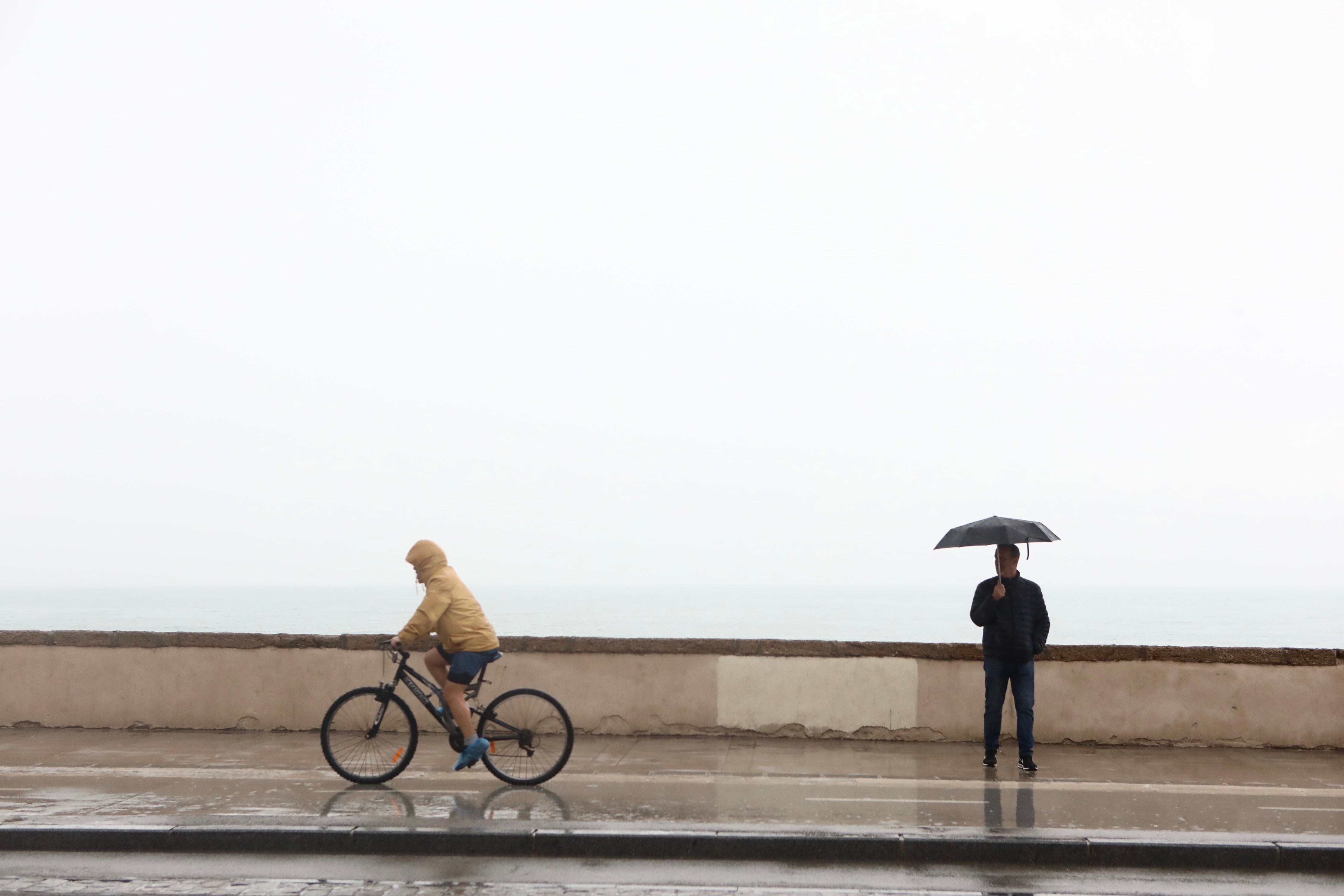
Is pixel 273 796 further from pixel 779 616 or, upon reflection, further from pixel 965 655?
pixel 779 616

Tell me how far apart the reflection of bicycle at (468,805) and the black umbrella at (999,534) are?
142 inches

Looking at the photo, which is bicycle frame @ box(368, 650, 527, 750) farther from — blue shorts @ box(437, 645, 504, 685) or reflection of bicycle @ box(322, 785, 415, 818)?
reflection of bicycle @ box(322, 785, 415, 818)

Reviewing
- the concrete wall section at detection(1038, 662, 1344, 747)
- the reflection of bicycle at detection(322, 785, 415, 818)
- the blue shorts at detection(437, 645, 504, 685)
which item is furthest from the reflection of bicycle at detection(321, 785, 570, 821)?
the concrete wall section at detection(1038, 662, 1344, 747)

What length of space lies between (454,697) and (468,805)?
94 centimetres

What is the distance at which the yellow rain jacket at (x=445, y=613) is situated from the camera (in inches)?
291

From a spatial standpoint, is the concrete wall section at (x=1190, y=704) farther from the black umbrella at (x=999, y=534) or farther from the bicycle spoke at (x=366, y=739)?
the bicycle spoke at (x=366, y=739)

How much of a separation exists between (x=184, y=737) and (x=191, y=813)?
3409mm

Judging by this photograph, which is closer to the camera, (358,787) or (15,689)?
(358,787)

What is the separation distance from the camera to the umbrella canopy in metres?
8.19

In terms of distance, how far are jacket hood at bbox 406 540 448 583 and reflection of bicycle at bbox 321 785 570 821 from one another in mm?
1492

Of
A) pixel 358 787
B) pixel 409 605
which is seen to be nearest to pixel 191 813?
pixel 358 787

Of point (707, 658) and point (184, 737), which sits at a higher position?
point (707, 658)

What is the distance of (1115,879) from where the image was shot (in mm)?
5453

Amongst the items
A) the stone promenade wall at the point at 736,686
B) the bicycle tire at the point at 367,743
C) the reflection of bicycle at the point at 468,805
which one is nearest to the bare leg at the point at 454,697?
the bicycle tire at the point at 367,743
